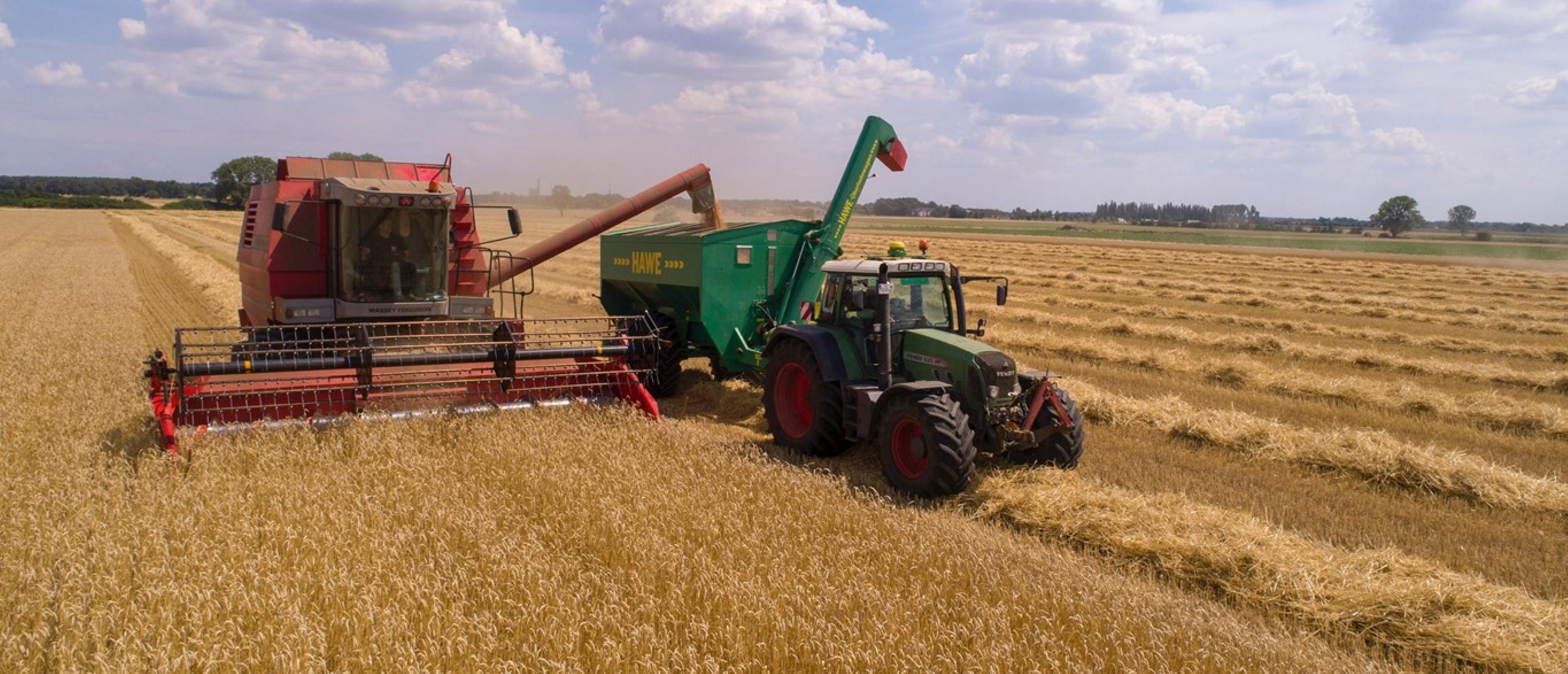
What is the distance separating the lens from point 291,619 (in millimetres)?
3803

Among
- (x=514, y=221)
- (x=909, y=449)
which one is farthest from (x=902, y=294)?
(x=514, y=221)

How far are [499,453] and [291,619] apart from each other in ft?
8.58

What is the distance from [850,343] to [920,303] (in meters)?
0.61

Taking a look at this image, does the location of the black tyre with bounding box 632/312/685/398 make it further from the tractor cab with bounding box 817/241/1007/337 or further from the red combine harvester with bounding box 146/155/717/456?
the tractor cab with bounding box 817/241/1007/337

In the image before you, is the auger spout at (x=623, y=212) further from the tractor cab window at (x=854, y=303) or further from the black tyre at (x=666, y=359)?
the tractor cab window at (x=854, y=303)

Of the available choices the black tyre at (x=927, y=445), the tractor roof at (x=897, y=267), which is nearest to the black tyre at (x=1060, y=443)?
the black tyre at (x=927, y=445)

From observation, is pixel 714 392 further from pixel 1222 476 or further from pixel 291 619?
pixel 291 619

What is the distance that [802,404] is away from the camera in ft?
25.8

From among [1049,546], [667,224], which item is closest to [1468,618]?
[1049,546]

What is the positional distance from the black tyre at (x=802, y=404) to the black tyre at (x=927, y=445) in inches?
23.9

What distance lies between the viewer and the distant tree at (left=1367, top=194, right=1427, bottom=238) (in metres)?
65.8

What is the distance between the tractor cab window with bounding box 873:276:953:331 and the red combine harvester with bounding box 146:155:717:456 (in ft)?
7.15

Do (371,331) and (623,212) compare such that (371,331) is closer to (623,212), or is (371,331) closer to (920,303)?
(623,212)

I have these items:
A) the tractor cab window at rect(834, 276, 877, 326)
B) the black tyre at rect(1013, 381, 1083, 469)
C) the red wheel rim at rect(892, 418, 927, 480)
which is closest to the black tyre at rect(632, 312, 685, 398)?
the tractor cab window at rect(834, 276, 877, 326)
